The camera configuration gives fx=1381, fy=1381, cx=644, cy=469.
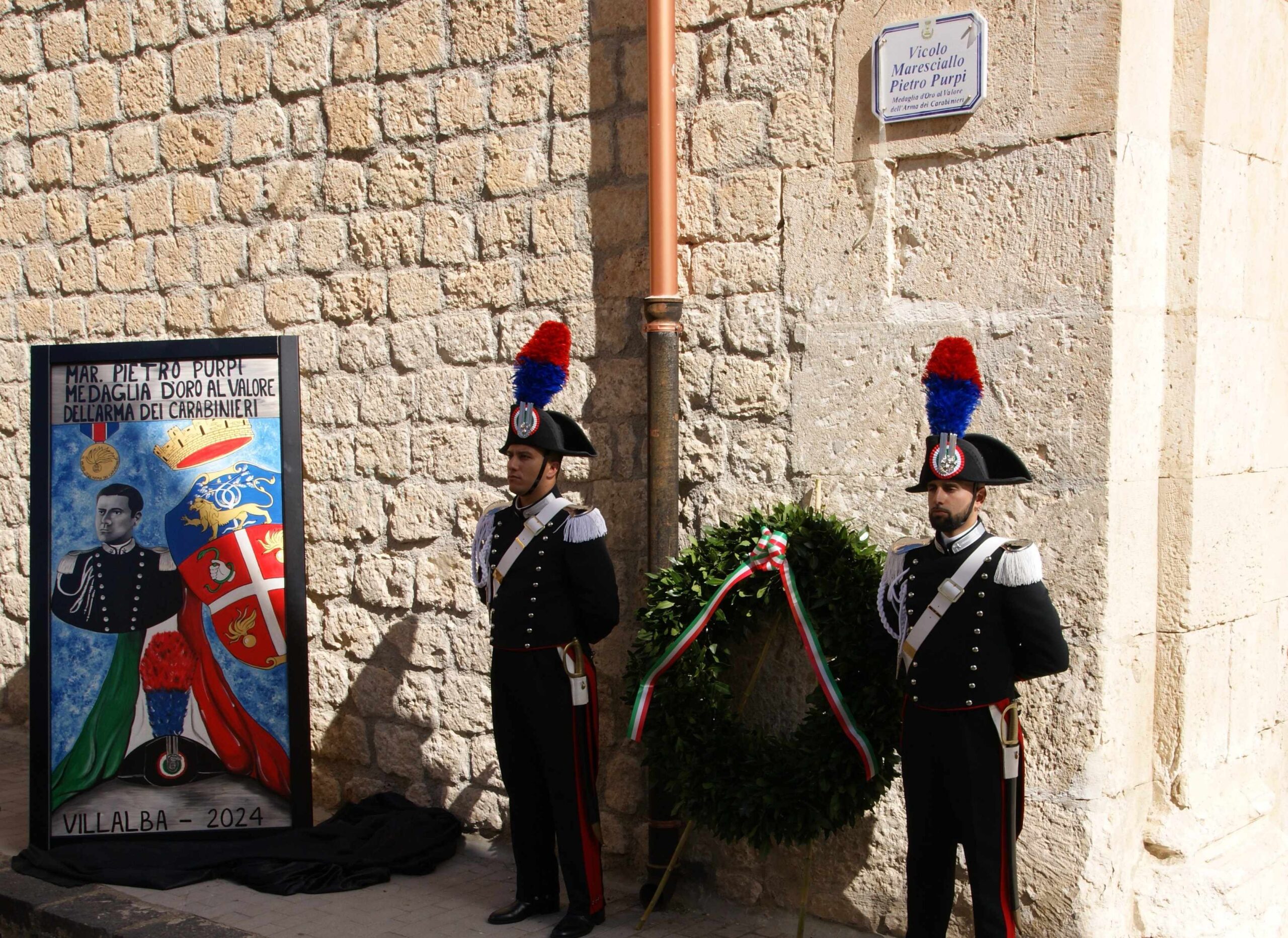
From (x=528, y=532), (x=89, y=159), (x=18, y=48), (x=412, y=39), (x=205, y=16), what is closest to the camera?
(x=528, y=532)

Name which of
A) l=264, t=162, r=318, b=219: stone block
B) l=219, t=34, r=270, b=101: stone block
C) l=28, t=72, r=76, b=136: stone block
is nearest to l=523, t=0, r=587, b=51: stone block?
l=264, t=162, r=318, b=219: stone block

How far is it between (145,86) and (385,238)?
6.53ft

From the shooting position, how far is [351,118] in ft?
20.8

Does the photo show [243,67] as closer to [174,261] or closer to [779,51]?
[174,261]

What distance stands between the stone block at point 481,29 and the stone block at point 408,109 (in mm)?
236

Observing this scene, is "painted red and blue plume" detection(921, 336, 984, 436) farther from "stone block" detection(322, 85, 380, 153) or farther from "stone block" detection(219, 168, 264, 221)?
"stone block" detection(219, 168, 264, 221)

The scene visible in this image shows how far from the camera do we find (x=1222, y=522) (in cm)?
484

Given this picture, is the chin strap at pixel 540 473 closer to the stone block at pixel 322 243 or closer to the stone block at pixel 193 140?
the stone block at pixel 322 243

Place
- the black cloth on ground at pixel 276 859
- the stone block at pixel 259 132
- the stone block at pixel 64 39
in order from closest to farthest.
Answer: the black cloth on ground at pixel 276 859
the stone block at pixel 259 132
the stone block at pixel 64 39

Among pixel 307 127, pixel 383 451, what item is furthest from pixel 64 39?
pixel 383 451

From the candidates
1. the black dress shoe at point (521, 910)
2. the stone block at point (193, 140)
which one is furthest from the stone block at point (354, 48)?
the black dress shoe at point (521, 910)

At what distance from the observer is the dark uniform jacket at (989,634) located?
3965mm

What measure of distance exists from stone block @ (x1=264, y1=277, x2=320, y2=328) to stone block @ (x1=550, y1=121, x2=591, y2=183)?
4.85ft

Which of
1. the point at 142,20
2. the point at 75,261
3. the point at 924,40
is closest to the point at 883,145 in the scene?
the point at 924,40
